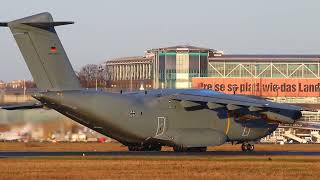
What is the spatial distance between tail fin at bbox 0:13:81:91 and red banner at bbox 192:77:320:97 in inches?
3280

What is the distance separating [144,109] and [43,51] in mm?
8410

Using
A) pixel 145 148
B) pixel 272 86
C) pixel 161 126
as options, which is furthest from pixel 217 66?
pixel 161 126

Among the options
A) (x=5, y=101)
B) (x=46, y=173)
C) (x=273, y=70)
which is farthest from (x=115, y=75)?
(x=46, y=173)

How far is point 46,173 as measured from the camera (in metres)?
37.6

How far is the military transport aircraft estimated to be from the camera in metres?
48.6

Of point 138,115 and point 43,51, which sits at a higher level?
point 43,51

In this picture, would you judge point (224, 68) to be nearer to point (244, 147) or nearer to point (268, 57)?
point (268, 57)

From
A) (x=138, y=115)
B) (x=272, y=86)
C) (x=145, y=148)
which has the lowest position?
(x=145, y=148)

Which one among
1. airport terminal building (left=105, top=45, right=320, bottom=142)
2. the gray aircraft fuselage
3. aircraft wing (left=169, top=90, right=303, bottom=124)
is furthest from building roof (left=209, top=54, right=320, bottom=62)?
aircraft wing (left=169, top=90, right=303, bottom=124)

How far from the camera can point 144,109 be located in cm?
5366

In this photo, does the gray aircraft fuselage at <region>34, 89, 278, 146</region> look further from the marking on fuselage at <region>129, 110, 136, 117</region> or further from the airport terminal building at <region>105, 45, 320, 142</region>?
the airport terminal building at <region>105, 45, 320, 142</region>

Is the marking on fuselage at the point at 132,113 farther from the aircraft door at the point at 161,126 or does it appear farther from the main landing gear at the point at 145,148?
the main landing gear at the point at 145,148

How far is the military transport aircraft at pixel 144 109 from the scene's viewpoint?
4859 cm

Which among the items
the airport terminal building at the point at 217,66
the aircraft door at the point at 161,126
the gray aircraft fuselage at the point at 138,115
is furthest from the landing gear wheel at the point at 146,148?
the airport terminal building at the point at 217,66
